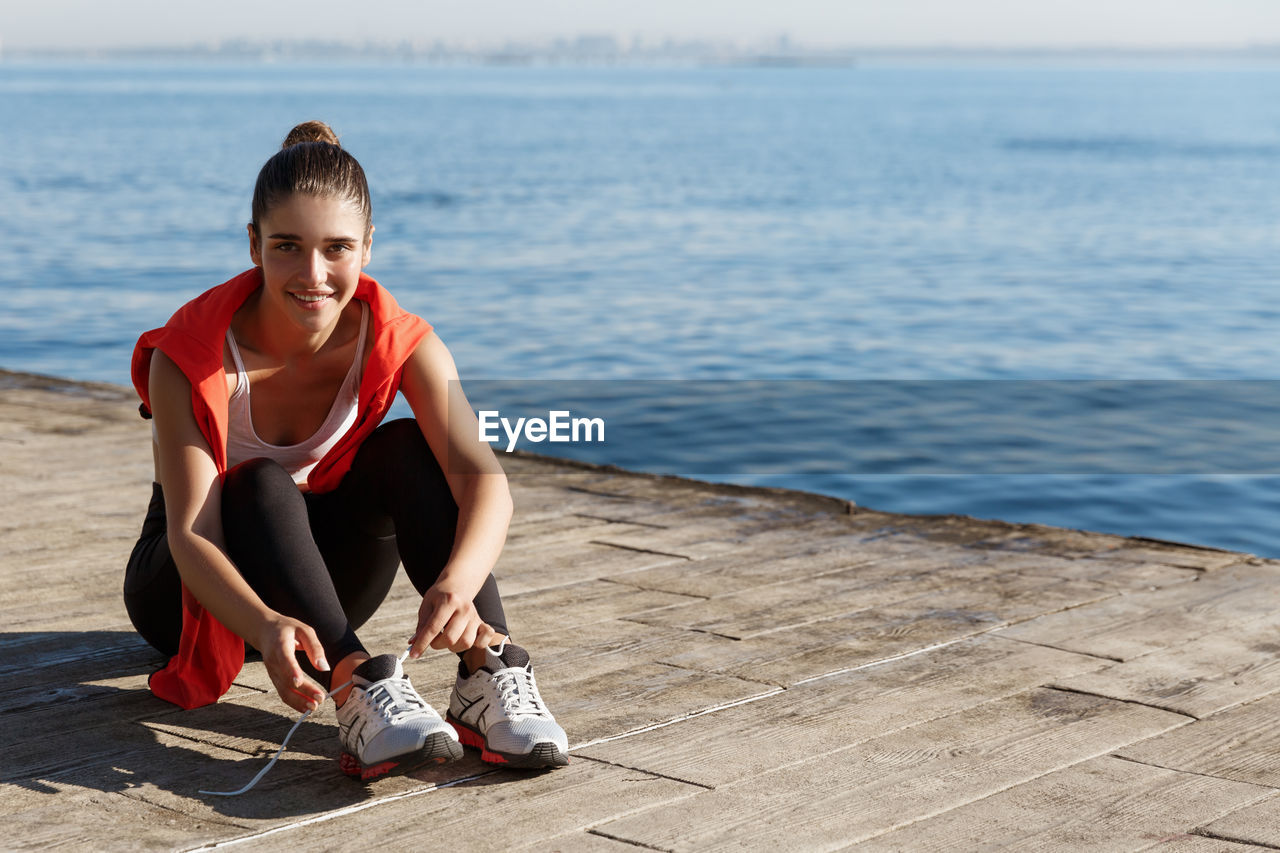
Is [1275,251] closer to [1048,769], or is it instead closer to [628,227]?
[628,227]

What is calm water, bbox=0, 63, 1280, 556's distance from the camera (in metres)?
8.77

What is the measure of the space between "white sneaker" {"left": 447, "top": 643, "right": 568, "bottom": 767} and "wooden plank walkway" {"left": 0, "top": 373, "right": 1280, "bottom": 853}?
0.16ft

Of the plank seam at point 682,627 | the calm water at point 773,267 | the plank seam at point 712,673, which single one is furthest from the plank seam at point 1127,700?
the calm water at point 773,267

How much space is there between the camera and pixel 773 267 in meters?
18.7

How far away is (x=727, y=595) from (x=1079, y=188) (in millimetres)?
30254

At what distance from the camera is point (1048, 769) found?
2.65 metres

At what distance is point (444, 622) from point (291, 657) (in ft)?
0.87

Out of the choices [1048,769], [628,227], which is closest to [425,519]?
[1048,769]

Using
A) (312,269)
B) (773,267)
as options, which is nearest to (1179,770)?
(312,269)

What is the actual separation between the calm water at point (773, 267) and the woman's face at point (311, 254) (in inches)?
204

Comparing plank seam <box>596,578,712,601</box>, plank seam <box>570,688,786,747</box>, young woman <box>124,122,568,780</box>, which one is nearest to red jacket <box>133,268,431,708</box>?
young woman <box>124,122,568,780</box>

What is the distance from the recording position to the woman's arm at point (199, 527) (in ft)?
7.93

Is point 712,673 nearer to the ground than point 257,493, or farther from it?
nearer to the ground

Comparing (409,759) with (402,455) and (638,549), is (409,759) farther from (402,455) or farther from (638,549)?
(638,549)
